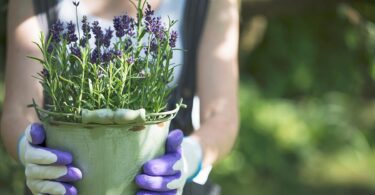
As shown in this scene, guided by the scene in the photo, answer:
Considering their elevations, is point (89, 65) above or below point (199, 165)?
above

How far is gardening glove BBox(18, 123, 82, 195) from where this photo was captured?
1.91 metres

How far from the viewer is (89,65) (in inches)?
74.4

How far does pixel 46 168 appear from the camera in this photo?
76.6 inches

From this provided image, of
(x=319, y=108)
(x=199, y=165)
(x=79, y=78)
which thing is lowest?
(x=319, y=108)

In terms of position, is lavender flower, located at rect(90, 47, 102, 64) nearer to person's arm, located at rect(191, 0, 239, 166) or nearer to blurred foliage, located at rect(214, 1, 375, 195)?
person's arm, located at rect(191, 0, 239, 166)

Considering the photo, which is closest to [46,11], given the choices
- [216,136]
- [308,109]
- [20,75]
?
[20,75]

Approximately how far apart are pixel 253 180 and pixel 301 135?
44 centimetres

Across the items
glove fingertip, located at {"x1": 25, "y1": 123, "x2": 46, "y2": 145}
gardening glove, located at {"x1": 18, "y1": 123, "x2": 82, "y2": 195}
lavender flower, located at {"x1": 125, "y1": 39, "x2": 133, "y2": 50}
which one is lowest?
gardening glove, located at {"x1": 18, "y1": 123, "x2": 82, "y2": 195}

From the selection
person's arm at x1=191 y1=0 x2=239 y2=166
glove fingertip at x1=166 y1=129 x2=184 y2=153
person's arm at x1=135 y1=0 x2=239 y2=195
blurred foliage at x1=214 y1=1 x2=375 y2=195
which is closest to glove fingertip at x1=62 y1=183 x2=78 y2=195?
glove fingertip at x1=166 y1=129 x2=184 y2=153

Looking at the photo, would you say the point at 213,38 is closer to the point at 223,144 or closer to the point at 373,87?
the point at 223,144

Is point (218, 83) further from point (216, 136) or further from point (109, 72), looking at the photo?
point (109, 72)

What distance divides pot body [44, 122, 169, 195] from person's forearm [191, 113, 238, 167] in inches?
14.5

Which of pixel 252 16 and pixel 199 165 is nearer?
pixel 199 165

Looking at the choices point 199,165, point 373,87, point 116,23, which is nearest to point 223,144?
point 199,165
